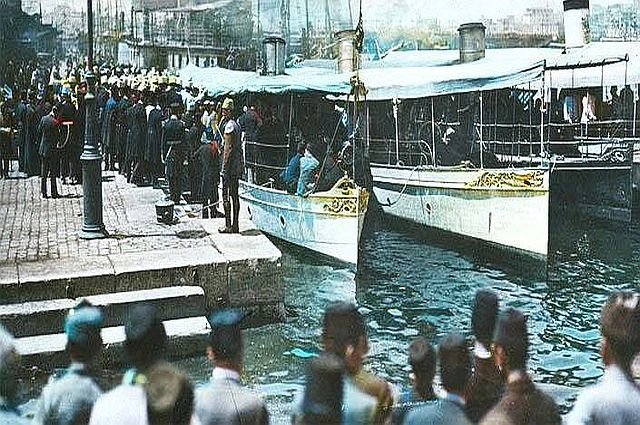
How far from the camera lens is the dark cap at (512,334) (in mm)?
1717

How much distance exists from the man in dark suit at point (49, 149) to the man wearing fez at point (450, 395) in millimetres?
1175

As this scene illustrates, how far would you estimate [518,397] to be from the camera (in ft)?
5.48

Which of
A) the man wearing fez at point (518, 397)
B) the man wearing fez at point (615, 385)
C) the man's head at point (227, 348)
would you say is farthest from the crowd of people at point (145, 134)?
the man wearing fez at point (615, 385)

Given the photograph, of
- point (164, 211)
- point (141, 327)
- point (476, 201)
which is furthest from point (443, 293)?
point (141, 327)

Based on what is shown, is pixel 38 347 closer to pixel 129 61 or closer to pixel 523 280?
pixel 129 61

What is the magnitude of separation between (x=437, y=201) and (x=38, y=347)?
123cm

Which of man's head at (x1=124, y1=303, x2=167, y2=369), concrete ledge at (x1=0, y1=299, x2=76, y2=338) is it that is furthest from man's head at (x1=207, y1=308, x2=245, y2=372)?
concrete ledge at (x1=0, y1=299, x2=76, y2=338)

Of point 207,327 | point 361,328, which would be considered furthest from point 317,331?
point 361,328

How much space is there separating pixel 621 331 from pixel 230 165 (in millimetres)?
1205

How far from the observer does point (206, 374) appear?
2.05 meters

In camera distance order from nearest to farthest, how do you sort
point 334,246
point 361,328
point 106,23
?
point 361,328 < point 106,23 < point 334,246

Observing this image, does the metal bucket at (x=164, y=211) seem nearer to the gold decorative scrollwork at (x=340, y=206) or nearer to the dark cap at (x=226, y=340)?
the gold decorative scrollwork at (x=340, y=206)

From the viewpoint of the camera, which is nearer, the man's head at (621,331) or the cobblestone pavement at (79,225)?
the man's head at (621,331)

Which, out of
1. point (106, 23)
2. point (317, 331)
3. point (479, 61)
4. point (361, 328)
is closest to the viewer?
point (361, 328)
